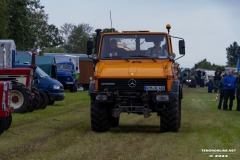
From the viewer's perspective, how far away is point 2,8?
2099 inches

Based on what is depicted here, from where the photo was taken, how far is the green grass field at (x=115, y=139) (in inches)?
492

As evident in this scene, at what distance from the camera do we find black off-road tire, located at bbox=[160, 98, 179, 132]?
16.5 metres

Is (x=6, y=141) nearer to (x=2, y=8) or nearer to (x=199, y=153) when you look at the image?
(x=199, y=153)

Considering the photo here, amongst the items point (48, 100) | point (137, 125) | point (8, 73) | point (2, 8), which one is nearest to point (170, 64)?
point (137, 125)

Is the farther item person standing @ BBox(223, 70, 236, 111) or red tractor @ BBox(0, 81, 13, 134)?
person standing @ BBox(223, 70, 236, 111)

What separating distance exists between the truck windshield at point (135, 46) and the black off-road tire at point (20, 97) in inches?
185

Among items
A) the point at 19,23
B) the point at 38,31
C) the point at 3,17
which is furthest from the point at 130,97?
the point at 38,31

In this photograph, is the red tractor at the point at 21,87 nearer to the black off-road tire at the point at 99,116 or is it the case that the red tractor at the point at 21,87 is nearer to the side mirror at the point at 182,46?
the black off-road tire at the point at 99,116

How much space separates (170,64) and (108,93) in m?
1.76

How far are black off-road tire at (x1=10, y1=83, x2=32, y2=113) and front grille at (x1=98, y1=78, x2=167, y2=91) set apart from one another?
220 inches

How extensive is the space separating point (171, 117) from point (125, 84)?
136 centimetres

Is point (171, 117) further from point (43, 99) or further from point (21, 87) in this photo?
point (43, 99)

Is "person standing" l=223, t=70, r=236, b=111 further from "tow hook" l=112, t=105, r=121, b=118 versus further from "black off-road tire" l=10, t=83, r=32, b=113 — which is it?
"tow hook" l=112, t=105, r=121, b=118

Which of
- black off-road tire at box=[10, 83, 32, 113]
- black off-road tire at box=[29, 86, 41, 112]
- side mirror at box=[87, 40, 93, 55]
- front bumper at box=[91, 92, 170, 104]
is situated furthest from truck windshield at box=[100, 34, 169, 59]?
black off-road tire at box=[29, 86, 41, 112]
